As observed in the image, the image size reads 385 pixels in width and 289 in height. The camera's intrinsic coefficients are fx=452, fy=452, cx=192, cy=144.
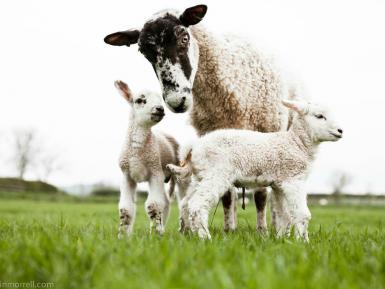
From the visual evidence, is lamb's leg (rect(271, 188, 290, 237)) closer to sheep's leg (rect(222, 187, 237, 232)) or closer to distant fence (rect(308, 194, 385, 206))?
sheep's leg (rect(222, 187, 237, 232))

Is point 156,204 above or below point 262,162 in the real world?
below

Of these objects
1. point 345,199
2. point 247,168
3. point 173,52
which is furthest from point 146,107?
point 345,199

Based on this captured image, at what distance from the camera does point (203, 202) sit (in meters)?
4.52

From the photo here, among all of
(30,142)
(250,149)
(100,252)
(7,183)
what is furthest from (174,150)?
(30,142)

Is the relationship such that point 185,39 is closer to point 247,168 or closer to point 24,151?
point 247,168

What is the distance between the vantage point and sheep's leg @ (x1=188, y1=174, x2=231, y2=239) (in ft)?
14.7

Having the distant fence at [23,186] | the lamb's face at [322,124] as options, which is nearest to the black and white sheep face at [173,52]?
the lamb's face at [322,124]

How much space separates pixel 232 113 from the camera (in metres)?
6.10

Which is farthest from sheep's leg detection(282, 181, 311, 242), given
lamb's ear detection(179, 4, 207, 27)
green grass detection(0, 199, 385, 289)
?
lamb's ear detection(179, 4, 207, 27)

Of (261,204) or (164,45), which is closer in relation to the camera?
(164,45)

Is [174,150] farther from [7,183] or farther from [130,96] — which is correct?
[7,183]

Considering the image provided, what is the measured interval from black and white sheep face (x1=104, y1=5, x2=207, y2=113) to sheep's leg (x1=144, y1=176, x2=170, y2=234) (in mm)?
997

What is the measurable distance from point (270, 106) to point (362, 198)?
133 ft

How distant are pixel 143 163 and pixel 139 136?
355mm
